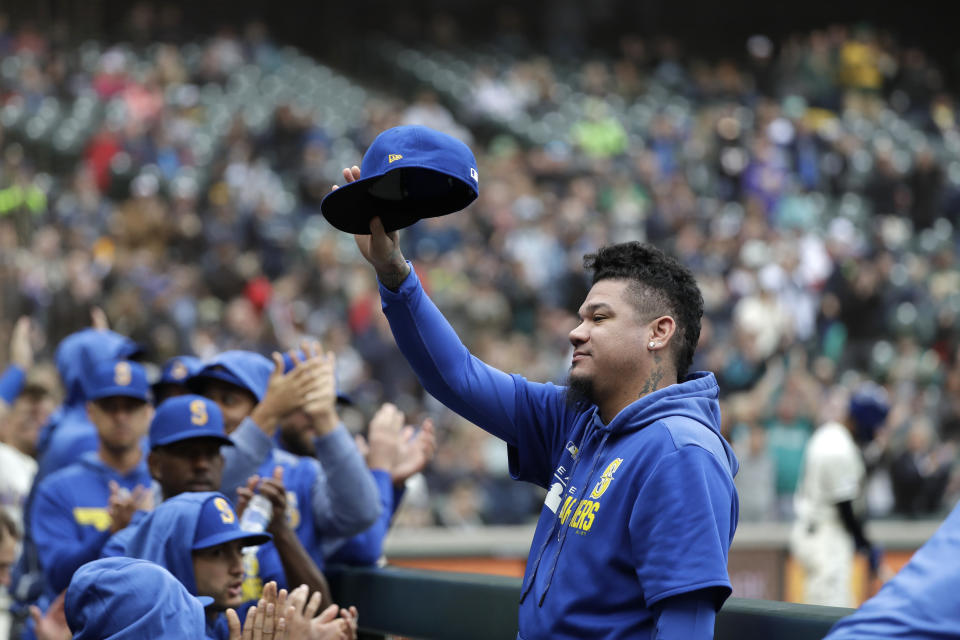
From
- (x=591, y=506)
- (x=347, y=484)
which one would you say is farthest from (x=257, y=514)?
(x=591, y=506)

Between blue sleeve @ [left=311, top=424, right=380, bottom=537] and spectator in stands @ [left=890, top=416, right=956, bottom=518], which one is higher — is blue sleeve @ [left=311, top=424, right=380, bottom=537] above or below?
below

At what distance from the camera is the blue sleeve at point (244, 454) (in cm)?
427

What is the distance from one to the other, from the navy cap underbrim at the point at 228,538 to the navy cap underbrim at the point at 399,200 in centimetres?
96

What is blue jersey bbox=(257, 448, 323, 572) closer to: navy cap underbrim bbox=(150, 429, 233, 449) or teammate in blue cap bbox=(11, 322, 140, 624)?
navy cap underbrim bbox=(150, 429, 233, 449)

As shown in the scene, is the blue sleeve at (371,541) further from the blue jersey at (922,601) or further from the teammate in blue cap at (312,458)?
the blue jersey at (922,601)

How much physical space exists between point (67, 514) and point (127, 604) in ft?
5.92

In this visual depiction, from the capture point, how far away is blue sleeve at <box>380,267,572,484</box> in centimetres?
328

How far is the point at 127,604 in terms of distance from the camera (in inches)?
116

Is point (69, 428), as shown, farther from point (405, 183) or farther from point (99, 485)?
point (405, 183)

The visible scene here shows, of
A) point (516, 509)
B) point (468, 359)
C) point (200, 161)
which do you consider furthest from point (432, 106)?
point (468, 359)

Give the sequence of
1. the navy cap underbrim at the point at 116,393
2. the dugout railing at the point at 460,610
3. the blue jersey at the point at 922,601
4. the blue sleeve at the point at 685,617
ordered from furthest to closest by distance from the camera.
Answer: the navy cap underbrim at the point at 116,393 < the dugout railing at the point at 460,610 < the blue sleeve at the point at 685,617 < the blue jersey at the point at 922,601

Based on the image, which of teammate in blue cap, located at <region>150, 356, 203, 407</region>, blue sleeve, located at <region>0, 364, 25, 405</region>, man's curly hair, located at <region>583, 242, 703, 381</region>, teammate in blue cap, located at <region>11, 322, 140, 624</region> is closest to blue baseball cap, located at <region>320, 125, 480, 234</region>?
man's curly hair, located at <region>583, 242, 703, 381</region>

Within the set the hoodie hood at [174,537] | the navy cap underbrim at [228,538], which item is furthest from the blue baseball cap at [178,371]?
the navy cap underbrim at [228,538]

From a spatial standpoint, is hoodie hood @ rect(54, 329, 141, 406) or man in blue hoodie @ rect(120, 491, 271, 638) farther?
hoodie hood @ rect(54, 329, 141, 406)
